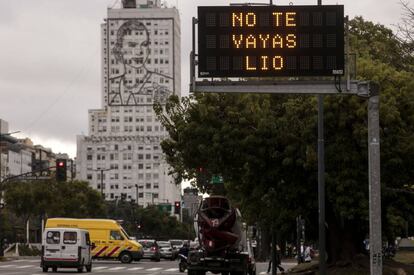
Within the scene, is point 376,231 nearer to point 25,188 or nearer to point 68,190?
point 25,188

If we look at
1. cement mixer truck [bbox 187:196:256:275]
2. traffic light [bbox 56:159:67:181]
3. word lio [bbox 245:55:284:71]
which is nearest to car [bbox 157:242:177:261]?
traffic light [bbox 56:159:67:181]

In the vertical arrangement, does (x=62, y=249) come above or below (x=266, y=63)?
below

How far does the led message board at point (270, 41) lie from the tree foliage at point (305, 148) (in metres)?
10.9

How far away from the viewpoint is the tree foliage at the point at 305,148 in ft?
102

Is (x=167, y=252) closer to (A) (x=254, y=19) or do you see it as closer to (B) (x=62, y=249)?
(B) (x=62, y=249)

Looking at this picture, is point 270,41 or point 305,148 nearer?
point 270,41

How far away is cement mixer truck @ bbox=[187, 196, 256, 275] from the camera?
33.3 metres

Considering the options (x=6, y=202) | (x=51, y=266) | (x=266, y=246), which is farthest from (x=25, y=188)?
(x=51, y=266)

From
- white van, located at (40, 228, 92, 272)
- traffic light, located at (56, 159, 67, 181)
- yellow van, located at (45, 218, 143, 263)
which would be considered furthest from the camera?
yellow van, located at (45, 218, 143, 263)

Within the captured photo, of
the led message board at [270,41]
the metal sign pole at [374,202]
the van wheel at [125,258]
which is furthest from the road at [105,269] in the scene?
the metal sign pole at [374,202]

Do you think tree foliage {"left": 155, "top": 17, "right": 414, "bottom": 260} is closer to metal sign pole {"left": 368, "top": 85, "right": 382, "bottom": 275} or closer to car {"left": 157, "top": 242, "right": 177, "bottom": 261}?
metal sign pole {"left": 368, "top": 85, "right": 382, "bottom": 275}

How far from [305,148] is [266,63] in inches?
531

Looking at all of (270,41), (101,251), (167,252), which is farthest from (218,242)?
(167,252)

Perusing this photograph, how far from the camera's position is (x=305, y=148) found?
31.6 meters
